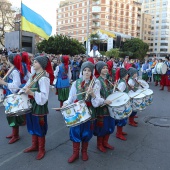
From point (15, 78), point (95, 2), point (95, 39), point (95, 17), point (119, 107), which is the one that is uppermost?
point (95, 2)

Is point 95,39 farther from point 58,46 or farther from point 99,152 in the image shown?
point 99,152

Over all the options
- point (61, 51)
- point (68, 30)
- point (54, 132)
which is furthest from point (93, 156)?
point (68, 30)

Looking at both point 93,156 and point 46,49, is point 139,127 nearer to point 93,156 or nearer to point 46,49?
point 93,156

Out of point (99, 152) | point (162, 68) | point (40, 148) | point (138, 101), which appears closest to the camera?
point (40, 148)

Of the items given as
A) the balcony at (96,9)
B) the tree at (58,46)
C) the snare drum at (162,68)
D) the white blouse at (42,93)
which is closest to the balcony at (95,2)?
Result: the balcony at (96,9)

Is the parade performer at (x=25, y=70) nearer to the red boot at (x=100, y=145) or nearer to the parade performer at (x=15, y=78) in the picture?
the parade performer at (x=15, y=78)

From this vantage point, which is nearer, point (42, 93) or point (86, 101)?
point (42, 93)

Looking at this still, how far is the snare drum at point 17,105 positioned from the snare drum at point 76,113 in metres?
0.67

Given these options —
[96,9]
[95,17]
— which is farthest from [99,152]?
[95,17]

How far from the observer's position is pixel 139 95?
4867mm

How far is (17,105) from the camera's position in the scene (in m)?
3.41

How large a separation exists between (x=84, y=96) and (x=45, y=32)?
14.5 ft

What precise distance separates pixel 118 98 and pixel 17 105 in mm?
1745

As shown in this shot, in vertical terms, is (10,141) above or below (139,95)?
below
